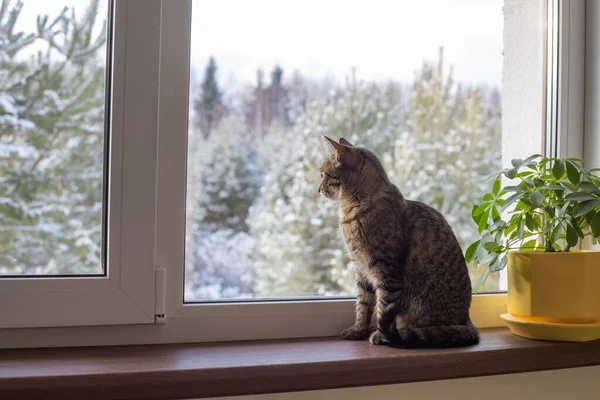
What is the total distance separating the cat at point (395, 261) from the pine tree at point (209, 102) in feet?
0.81

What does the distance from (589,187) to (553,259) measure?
162 mm

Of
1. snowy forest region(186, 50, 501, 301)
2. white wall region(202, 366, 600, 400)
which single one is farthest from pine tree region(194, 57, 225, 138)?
white wall region(202, 366, 600, 400)

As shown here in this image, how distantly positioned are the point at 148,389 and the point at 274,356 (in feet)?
0.80

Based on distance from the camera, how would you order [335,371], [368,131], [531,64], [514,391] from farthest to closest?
[531,64] < [368,131] < [514,391] < [335,371]

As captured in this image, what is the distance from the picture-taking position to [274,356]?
115 cm

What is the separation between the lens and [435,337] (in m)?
1.25

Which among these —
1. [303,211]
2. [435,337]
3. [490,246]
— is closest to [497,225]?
[490,246]

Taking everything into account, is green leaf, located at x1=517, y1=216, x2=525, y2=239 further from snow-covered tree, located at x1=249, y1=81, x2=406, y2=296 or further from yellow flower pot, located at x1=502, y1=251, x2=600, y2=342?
snow-covered tree, located at x1=249, y1=81, x2=406, y2=296

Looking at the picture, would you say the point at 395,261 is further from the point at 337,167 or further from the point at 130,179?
the point at 130,179

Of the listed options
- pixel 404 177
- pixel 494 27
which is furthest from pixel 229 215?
pixel 494 27

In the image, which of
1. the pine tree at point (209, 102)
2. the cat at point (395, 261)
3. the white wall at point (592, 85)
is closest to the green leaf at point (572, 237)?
the cat at point (395, 261)

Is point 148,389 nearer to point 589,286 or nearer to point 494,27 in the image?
point 589,286

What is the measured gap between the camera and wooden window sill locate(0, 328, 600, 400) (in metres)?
0.97

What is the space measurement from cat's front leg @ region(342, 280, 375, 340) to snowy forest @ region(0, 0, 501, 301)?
111 millimetres
